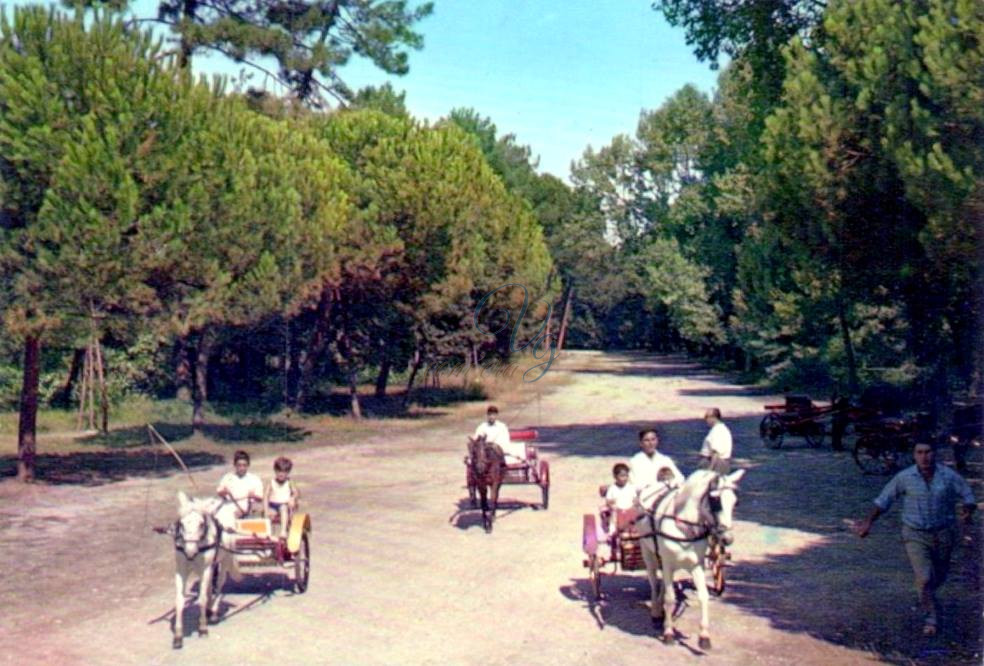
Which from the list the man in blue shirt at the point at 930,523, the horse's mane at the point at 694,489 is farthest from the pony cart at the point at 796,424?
the horse's mane at the point at 694,489

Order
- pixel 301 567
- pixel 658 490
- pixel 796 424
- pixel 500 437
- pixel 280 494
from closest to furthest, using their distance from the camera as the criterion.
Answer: pixel 658 490 → pixel 301 567 → pixel 280 494 → pixel 500 437 → pixel 796 424

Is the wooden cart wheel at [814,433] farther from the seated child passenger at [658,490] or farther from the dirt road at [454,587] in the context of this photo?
the seated child passenger at [658,490]

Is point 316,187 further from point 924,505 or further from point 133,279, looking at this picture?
point 924,505

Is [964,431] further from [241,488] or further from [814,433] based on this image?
[241,488]

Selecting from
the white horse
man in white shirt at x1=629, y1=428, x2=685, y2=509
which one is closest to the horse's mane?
the white horse

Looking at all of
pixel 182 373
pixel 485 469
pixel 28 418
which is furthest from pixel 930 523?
pixel 182 373

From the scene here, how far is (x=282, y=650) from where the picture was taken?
33.9 feet

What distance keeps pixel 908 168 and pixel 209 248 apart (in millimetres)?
14056

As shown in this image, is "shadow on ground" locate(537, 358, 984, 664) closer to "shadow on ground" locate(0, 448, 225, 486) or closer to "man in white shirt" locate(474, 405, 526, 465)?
"man in white shirt" locate(474, 405, 526, 465)

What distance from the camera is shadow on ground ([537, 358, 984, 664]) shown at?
11.0 metres

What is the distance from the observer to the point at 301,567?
12.7 meters

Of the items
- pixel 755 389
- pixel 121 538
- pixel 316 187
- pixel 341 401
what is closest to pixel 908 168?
pixel 121 538

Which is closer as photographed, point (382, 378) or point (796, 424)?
point (796, 424)

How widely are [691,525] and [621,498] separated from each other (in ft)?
7.80
